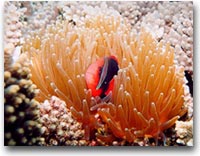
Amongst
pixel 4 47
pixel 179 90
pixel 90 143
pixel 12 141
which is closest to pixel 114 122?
pixel 90 143

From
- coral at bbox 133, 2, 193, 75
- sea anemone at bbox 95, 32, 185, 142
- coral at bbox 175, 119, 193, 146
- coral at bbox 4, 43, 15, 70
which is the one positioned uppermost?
coral at bbox 133, 2, 193, 75

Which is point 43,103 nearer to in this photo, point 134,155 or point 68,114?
point 68,114

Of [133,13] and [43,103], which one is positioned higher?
[133,13]

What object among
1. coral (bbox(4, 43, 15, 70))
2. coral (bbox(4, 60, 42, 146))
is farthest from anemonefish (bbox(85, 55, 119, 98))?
coral (bbox(4, 43, 15, 70))

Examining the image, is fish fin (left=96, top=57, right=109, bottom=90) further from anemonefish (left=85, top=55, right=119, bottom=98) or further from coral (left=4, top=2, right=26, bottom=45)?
coral (left=4, top=2, right=26, bottom=45)

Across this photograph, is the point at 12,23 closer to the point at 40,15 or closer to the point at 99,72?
the point at 40,15

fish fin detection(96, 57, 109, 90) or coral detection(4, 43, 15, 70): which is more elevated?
coral detection(4, 43, 15, 70)

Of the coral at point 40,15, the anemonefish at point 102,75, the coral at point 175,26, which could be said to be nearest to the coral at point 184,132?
the coral at point 175,26
